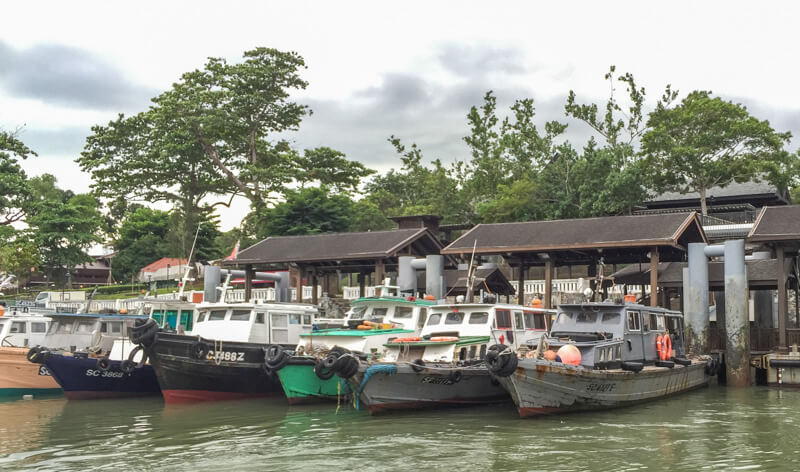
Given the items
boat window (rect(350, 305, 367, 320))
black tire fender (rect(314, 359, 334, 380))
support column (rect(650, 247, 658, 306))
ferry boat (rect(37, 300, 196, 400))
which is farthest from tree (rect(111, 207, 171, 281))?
black tire fender (rect(314, 359, 334, 380))

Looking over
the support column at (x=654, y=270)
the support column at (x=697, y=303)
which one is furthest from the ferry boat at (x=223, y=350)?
the support column at (x=697, y=303)

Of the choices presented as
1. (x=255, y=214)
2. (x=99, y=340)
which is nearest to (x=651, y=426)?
(x=99, y=340)

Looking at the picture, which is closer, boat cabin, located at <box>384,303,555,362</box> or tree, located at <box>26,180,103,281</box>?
boat cabin, located at <box>384,303,555,362</box>

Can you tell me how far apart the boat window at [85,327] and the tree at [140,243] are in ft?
146

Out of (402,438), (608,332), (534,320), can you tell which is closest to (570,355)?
(608,332)

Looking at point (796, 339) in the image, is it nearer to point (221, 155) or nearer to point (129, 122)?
point (221, 155)

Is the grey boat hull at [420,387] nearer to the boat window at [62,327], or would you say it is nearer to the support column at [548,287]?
the support column at [548,287]

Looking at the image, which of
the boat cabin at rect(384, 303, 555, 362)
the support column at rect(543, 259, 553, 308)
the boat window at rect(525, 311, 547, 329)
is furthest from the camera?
the support column at rect(543, 259, 553, 308)

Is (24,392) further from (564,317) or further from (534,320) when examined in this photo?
(564,317)

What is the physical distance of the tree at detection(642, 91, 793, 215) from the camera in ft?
130

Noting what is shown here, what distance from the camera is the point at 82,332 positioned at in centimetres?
2492

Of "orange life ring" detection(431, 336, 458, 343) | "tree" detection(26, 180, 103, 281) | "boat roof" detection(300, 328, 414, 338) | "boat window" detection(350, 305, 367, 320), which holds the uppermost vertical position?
"tree" detection(26, 180, 103, 281)

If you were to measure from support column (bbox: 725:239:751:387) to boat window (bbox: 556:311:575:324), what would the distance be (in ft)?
22.3

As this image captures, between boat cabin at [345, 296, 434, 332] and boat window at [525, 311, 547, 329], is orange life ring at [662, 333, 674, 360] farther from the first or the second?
boat cabin at [345, 296, 434, 332]
